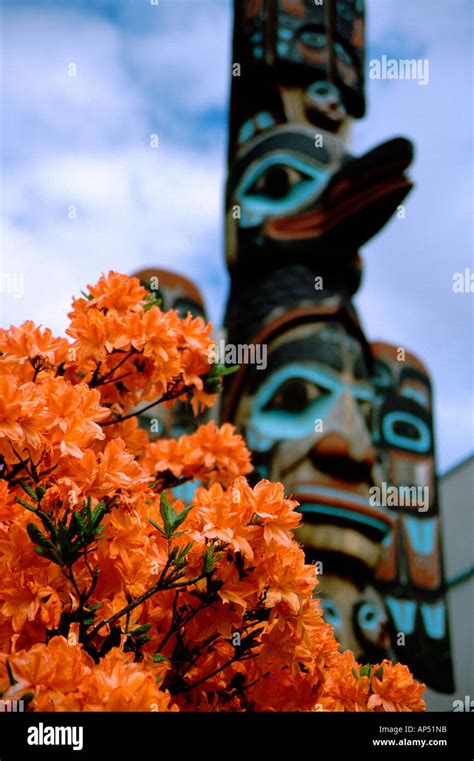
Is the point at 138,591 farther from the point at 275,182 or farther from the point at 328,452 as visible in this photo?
the point at 275,182

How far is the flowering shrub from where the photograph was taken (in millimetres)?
1929

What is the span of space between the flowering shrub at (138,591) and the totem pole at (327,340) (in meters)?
5.66

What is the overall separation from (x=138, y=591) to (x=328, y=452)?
612 centimetres

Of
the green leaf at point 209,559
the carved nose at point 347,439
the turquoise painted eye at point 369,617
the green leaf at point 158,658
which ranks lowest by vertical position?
the green leaf at point 158,658

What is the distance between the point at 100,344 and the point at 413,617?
8883 mm

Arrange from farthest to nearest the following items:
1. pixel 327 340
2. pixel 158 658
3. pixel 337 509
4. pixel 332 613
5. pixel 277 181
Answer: pixel 277 181
pixel 327 340
pixel 337 509
pixel 332 613
pixel 158 658

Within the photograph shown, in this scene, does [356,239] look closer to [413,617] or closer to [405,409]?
[405,409]

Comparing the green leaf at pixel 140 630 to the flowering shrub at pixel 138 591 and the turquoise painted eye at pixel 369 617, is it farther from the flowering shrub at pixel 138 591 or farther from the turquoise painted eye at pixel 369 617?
the turquoise painted eye at pixel 369 617

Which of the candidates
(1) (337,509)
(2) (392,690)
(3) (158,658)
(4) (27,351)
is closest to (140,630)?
(3) (158,658)

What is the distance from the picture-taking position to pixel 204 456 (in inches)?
125

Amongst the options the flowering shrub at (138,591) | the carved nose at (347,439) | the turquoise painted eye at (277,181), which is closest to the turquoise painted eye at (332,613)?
the carved nose at (347,439)

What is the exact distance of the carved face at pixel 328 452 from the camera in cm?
804

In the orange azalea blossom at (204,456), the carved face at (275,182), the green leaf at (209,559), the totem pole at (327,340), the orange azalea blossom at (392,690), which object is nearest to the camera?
the green leaf at (209,559)

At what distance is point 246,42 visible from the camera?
11.6 metres
